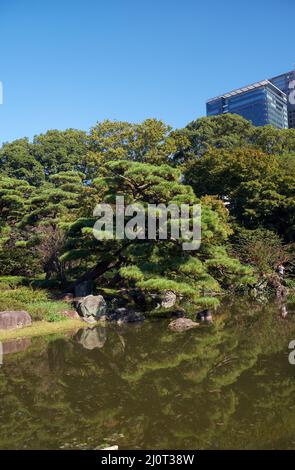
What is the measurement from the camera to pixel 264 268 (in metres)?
16.8

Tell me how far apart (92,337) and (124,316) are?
2051mm

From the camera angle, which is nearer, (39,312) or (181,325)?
(181,325)

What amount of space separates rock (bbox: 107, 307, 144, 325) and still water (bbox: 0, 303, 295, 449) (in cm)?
165

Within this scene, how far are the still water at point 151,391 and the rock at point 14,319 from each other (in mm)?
841

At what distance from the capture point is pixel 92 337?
33.2 ft

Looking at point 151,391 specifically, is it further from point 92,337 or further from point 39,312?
point 39,312

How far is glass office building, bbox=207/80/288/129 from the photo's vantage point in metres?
69.4

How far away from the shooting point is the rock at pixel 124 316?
39.1ft

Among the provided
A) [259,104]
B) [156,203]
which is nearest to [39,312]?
[156,203]

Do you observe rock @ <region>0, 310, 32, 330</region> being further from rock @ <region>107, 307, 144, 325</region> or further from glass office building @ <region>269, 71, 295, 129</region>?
glass office building @ <region>269, 71, 295, 129</region>

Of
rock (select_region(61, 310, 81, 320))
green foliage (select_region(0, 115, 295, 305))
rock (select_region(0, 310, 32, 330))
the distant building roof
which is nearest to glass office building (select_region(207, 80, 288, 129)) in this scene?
the distant building roof

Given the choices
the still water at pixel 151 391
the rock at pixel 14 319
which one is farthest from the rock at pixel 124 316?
the rock at pixel 14 319

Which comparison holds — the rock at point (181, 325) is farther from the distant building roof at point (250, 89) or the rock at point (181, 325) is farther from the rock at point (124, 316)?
the distant building roof at point (250, 89)
